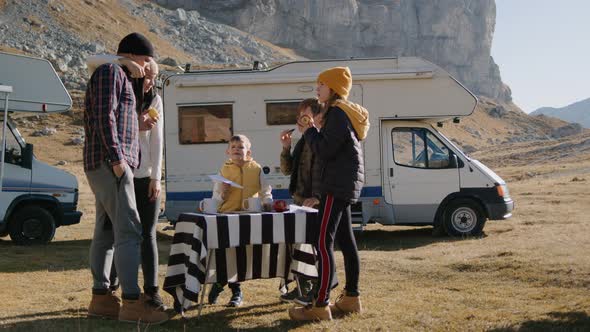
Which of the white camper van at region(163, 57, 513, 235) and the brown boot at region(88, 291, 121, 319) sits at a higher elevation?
the white camper van at region(163, 57, 513, 235)

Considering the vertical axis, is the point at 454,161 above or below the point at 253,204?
above

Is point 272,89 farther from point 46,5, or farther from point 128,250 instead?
point 46,5

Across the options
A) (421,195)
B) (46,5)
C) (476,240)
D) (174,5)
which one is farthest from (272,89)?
(174,5)

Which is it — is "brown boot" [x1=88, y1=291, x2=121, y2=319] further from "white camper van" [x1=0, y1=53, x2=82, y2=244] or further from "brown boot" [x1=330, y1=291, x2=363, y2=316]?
"white camper van" [x1=0, y1=53, x2=82, y2=244]

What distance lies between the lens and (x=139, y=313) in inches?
216

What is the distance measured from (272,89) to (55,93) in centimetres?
355

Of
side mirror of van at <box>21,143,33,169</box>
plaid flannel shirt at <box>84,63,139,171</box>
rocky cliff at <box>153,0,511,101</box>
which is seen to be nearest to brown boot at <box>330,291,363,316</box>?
plaid flannel shirt at <box>84,63,139,171</box>

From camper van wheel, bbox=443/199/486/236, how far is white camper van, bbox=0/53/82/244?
20.9ft

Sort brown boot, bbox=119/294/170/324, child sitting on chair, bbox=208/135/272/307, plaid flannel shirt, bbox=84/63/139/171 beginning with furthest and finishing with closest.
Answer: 1. child sitting on chair, bbox=208/135/272/307
2. brown boot, bbox=119/294/170/324
3. plaid flannel shirt, bbox=84/63/139/171

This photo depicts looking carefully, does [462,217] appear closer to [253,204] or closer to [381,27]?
[253,204]

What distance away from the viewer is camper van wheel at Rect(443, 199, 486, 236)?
496 inches

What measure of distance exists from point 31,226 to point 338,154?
7.94 m

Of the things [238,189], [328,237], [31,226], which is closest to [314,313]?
[328,237]

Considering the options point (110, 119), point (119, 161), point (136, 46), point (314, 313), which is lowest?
point (314, 313)
